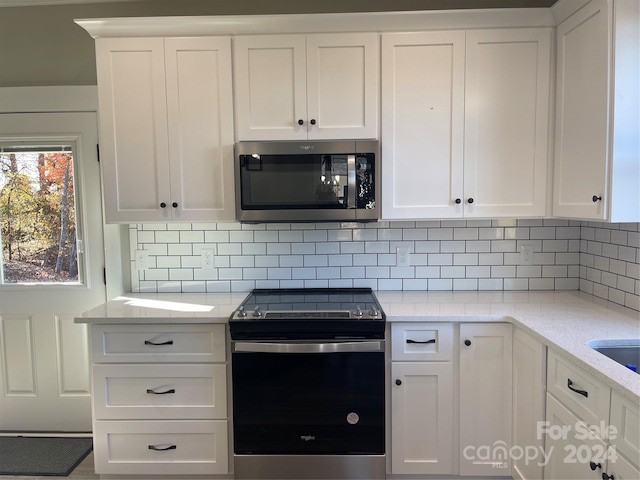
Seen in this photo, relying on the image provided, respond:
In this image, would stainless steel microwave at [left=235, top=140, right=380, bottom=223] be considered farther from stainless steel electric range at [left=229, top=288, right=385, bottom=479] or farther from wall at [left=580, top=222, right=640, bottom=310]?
wall at [left=580, top=222, right=640, bottom=310]

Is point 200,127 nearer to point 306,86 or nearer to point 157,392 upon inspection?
point 306,86

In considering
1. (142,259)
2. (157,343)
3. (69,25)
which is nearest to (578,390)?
(157,343)

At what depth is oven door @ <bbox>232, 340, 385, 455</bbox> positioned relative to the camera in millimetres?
1834

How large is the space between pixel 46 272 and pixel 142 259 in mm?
646

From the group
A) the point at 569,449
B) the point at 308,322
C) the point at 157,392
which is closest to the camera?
the point at 569,449

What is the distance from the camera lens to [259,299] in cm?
221

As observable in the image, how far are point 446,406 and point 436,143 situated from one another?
1308 mm

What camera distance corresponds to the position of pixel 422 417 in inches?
75.0

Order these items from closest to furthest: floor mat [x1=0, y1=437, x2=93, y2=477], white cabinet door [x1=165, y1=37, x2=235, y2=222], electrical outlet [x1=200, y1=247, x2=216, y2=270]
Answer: white cabinet door [x1=165, y1=37, x2=235, y2=222] < floor mat [x1=0, y1=437, x2=93, y2=477] < electrical outlet [x1=200, y1=247, x2=216, y2=270]

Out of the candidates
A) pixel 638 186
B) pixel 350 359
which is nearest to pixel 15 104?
pixel 350 359

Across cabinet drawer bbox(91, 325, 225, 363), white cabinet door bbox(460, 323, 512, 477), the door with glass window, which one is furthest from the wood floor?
white cabinet door bbox(460, 323, 512, 477)

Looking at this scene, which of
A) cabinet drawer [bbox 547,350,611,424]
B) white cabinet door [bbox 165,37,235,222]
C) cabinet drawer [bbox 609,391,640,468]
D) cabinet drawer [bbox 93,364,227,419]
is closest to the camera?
cabinet drawer [bbox 609,391,640,468]

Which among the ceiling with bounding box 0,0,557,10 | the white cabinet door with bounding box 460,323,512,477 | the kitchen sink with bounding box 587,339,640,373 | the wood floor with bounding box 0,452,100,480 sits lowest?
the wood floor with bounding box 0,452,100,480

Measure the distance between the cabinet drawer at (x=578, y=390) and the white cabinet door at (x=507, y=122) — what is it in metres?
0.83
